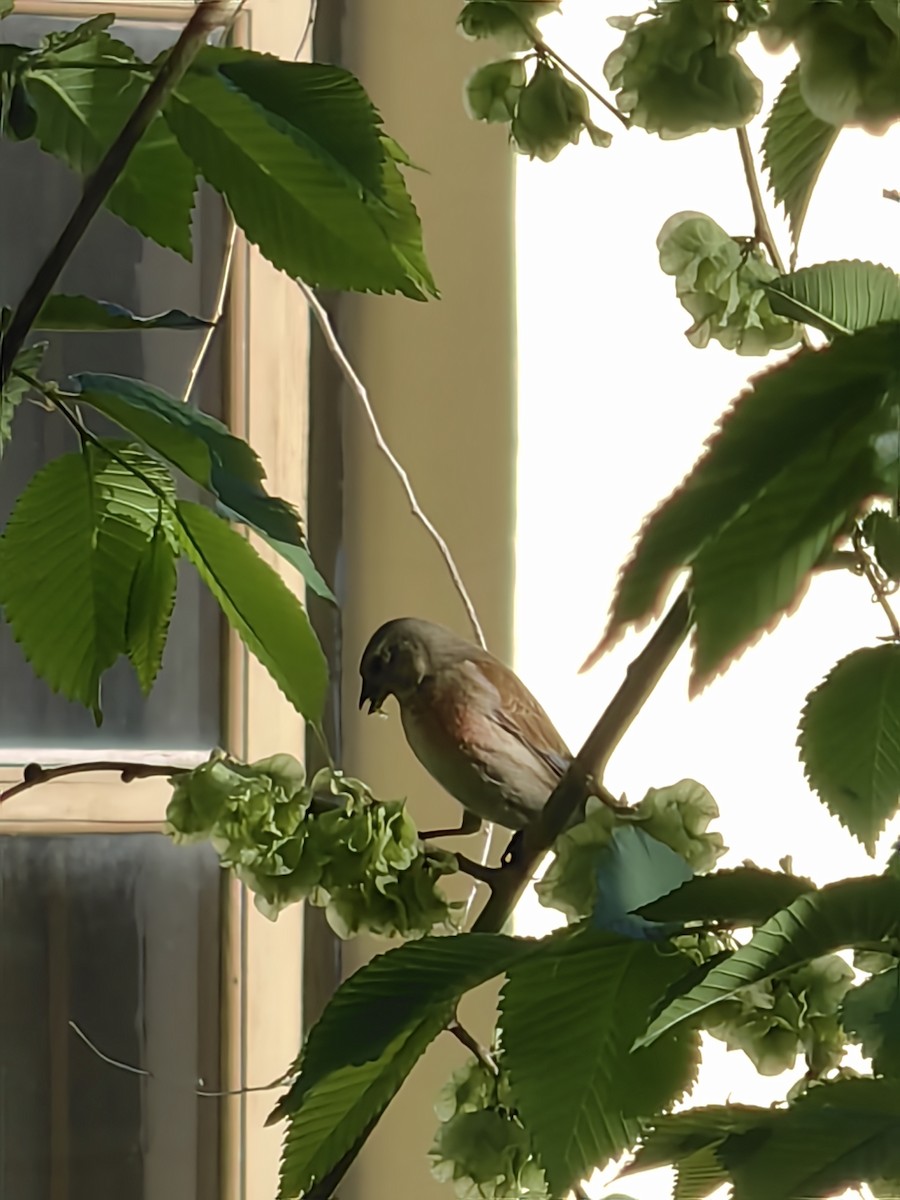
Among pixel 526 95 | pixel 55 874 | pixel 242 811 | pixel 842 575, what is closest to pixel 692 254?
pixel 526 95

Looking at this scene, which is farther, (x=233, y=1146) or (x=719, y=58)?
(x=233, y=1146)

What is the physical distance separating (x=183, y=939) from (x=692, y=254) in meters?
0.60

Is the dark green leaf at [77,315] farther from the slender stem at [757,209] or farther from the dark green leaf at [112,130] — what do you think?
the slender stem at [757,209]

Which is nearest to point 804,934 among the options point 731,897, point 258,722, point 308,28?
point 731,897

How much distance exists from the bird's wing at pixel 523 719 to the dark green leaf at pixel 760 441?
1.07 feet

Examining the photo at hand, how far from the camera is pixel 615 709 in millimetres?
275

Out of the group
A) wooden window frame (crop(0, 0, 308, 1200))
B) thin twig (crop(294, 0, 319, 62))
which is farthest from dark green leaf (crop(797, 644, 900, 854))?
wooden window frame (crop(0, 0, 308, 1200))

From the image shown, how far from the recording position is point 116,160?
21 centimetres

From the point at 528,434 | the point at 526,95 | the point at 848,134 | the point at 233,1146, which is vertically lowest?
the point at 233,1146

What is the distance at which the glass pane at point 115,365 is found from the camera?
739mm

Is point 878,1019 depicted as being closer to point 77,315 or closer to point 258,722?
point 77,315

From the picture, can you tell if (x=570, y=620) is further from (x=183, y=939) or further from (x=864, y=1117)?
(x=864, y=1117)

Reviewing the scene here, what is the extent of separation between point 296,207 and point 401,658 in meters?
0.25

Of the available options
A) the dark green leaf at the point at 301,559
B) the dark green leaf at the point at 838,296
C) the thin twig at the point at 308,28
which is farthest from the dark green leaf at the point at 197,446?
the thin twig at the point at 308,28
